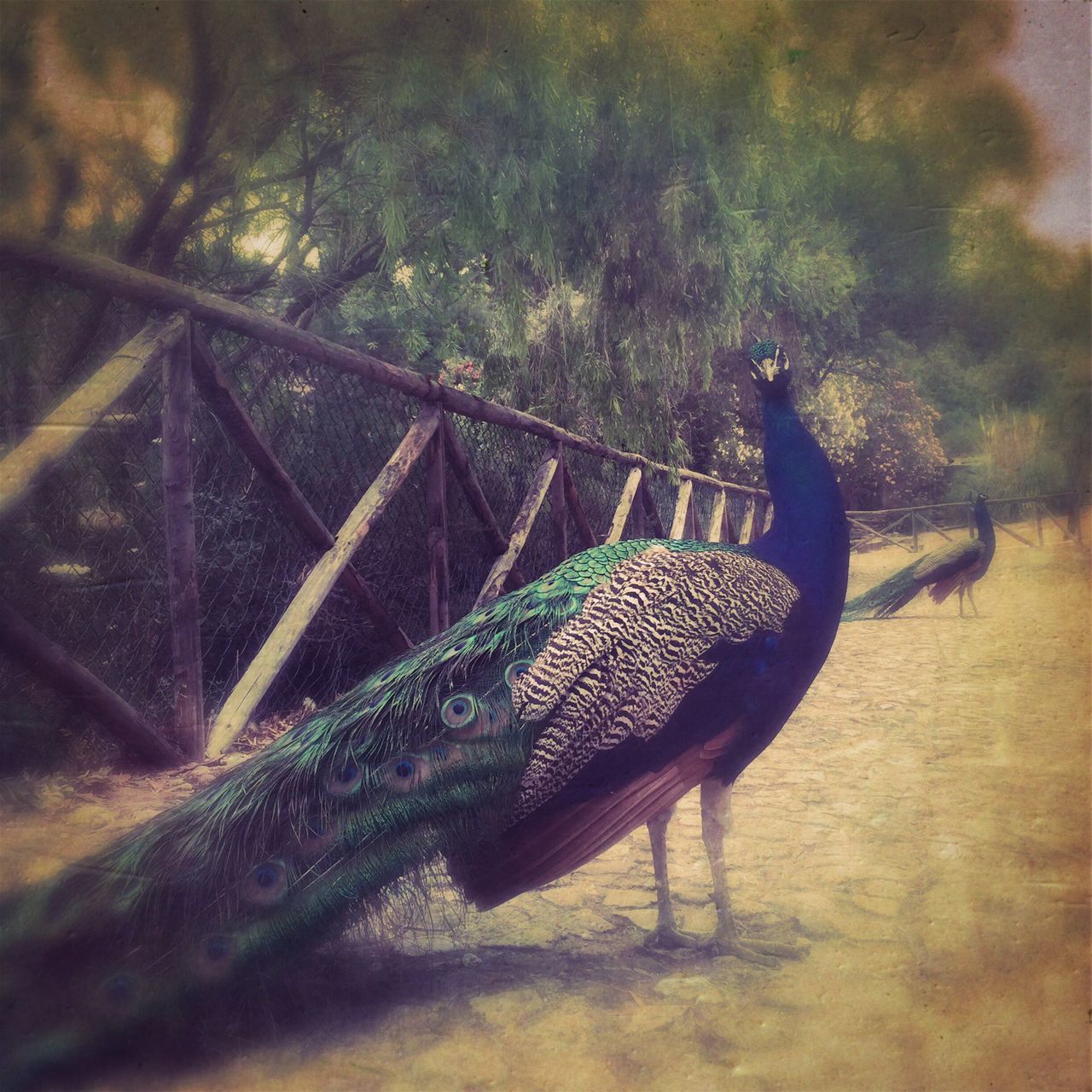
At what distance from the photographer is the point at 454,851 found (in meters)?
1.62

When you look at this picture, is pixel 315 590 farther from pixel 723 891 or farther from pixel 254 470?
pixel 723 891

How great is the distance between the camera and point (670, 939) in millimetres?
1782

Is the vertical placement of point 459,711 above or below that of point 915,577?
below

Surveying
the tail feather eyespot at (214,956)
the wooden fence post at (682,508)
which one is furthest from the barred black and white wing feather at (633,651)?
the wooden fence post at (682,508)

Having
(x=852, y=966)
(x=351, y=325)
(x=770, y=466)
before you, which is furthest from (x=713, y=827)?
(x=351, y=325)

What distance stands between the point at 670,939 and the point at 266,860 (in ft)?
2.85

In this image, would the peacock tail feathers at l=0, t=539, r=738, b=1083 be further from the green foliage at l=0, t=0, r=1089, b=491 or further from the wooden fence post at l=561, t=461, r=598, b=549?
the wooden fence post at l=561, t=461, r=598, b=549

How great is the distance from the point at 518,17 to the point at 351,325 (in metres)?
0.84

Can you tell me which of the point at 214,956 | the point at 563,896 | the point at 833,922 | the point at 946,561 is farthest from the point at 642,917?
the point at 946,561

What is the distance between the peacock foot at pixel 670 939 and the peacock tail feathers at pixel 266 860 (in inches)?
18.0

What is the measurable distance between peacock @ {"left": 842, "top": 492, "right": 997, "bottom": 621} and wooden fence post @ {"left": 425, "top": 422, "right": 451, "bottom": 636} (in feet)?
3.70

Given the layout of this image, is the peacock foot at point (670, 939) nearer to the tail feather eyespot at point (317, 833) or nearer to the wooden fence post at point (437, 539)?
the tail feather eyespot at point (317, 833)

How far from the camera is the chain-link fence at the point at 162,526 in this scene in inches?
65.5

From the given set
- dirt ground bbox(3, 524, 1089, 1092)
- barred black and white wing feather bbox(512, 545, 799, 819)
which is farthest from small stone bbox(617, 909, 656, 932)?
barred black and white wing feather bbox(512, 545, 799, 819)
